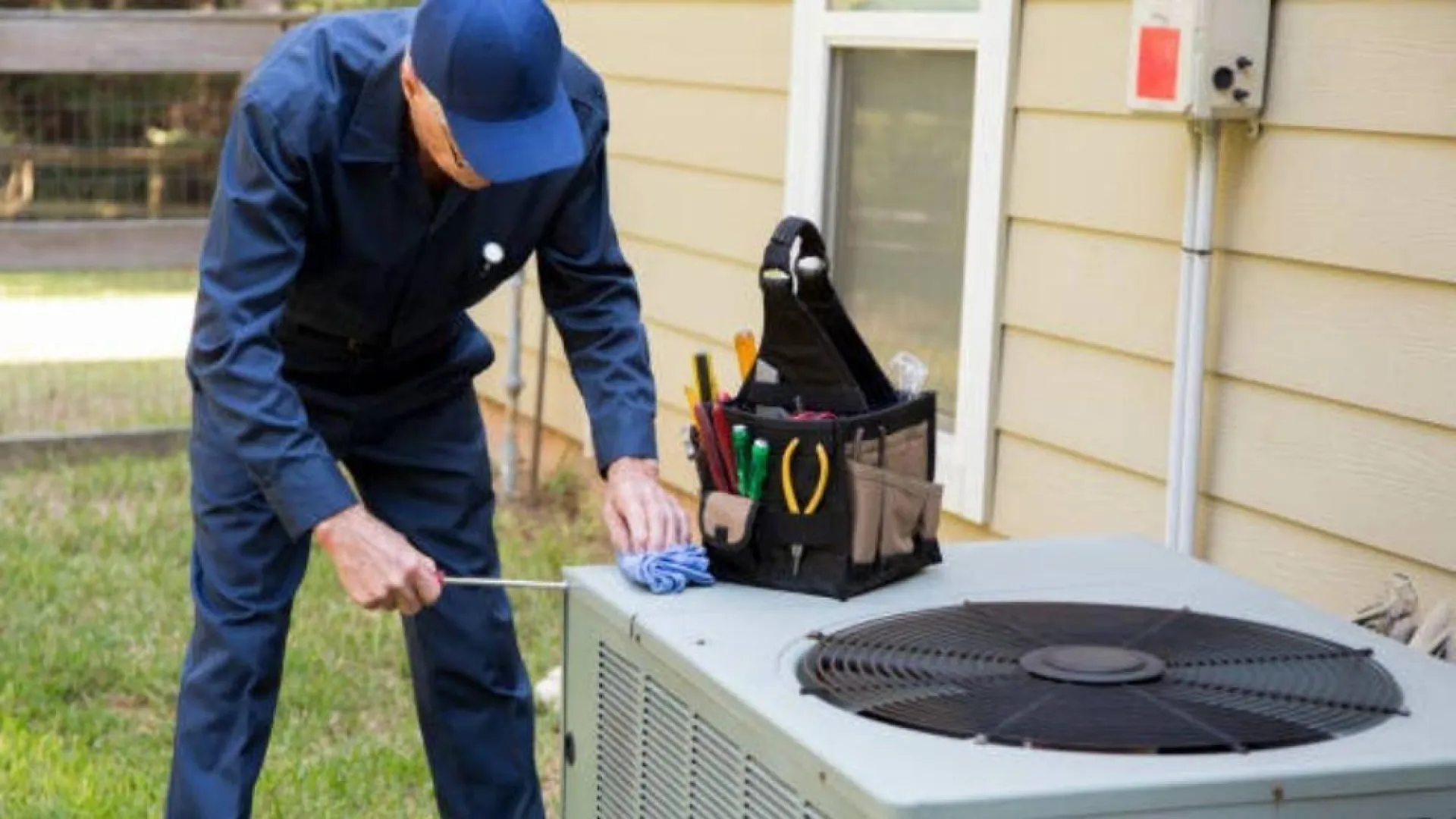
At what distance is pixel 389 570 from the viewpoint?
2850 millimetres

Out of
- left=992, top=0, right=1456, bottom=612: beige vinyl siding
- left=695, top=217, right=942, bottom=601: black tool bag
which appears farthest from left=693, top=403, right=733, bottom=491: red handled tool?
left=992, top=0, right=1456, bottom=612: beige vinyl siding

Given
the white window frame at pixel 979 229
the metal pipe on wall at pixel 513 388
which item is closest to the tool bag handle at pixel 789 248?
the white window frame at pixel 979 229

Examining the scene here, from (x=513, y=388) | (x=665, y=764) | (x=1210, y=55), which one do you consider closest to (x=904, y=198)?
(x=1210, y=55)

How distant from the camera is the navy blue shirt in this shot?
2.95 m

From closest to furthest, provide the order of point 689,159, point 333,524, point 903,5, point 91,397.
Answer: point 333,524 → point 903,5 → point 689,159 → point 91,397

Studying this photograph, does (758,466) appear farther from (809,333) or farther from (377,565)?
(377,565)

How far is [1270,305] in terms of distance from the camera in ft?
12.3

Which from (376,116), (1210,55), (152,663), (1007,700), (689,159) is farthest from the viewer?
(689,159)

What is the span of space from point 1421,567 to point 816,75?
7.16 feet

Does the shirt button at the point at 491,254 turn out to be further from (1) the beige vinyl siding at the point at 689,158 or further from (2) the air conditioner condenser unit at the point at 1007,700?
(1) the beige vinyl siding at the point at 689,158

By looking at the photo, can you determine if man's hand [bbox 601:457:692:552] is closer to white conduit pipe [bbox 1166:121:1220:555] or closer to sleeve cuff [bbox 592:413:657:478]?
sleeve cuff [bbox 592:413:657:478]

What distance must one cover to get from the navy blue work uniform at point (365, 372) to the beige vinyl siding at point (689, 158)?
216 cm

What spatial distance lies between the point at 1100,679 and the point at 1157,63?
1667 mm

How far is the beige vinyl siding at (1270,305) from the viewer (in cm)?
341
